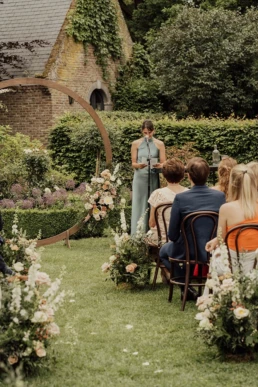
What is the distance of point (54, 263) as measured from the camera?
10500mm

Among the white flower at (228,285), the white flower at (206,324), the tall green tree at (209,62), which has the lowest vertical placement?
the white flower at (206,324)

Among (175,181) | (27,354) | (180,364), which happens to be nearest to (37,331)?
(27,354)

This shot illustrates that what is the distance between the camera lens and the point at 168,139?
17.9 metres

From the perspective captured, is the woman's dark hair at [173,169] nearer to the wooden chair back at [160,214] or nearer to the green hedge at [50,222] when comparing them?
the wooden chair back at [160,214]

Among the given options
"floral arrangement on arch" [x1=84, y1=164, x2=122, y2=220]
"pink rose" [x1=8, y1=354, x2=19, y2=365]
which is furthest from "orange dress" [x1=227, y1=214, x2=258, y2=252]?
"floral arrangement on arch" [x1=84, y1=164, x2=122, y2=220]

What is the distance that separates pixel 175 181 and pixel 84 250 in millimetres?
3983

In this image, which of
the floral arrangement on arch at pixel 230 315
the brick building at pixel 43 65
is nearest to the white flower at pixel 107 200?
the floral arrangement on arch at pixel 230 315

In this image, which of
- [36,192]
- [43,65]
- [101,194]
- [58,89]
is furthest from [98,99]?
[101,194]

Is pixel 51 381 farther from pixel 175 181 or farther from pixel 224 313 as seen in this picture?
pixel 175 181

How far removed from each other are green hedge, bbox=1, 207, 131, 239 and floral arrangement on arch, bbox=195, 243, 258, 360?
7.50m

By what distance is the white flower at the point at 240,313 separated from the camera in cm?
528

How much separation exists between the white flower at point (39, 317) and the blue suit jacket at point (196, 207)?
2369 millimetres

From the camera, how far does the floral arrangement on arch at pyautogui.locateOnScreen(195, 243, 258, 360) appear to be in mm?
5406

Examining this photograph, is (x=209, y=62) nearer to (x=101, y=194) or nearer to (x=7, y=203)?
(x=7, y=203)
